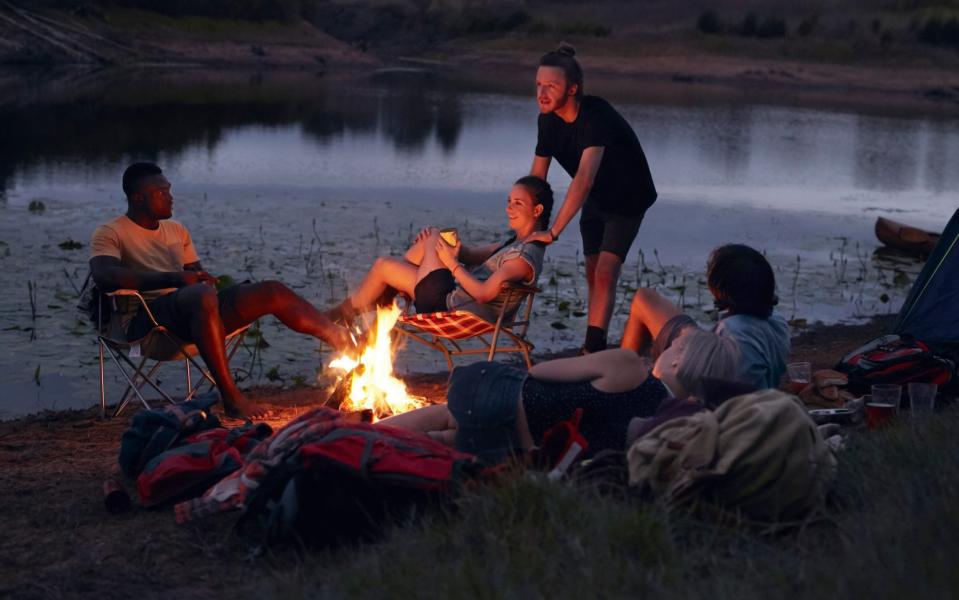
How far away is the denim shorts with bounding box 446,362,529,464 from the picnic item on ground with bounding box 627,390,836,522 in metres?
0.59

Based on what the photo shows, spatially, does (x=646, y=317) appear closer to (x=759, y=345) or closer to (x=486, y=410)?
(x=759, y=345)

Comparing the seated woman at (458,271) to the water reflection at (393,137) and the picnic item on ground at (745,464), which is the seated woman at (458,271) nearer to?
the picnic item on ground at (745,464)

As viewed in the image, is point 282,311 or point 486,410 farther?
point 282,311

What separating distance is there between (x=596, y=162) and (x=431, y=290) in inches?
39.3

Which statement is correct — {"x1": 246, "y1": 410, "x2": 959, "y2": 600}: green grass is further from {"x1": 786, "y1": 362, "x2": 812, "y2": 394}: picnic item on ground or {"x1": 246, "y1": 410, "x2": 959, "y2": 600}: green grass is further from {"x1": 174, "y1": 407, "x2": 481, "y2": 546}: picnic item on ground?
{"x1": 786, "y1": 362, "x2": 812, "y2": 394}: picnic item on ground

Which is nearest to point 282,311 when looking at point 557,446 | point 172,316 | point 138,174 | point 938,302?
point 172,316

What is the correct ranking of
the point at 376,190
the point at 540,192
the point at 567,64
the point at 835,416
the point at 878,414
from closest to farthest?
1. the point at 878,414
2. the point at 835,416
3. the point at 540,192
4. the point at 567,64
5. the point at 376,190

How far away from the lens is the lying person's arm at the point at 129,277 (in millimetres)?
5336

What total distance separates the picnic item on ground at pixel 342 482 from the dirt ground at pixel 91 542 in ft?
0.45

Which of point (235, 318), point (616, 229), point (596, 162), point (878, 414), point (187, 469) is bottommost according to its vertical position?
point (187, 469)

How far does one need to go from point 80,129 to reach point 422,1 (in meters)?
44.4

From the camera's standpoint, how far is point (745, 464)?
3381mm

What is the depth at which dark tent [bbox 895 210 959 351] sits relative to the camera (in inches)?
242

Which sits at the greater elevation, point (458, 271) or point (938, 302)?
point (458, 271)
